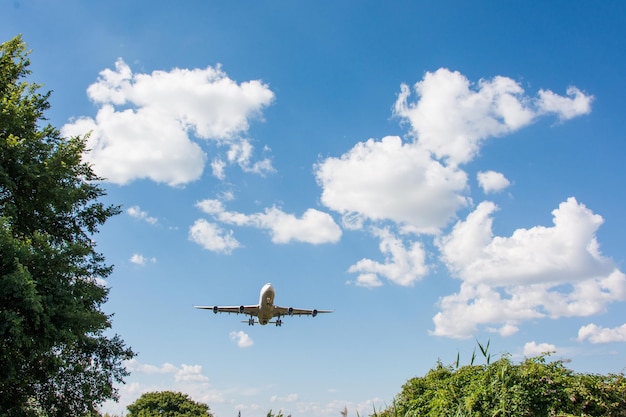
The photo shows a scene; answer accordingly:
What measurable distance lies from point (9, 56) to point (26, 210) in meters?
8.51

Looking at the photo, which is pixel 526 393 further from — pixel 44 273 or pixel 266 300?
pixel 266 300

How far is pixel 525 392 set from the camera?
43.6 ft

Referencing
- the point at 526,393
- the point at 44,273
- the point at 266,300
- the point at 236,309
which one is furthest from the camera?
the point at 236,309

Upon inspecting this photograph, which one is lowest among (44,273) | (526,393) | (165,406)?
(165,406)

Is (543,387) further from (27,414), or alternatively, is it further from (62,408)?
(62,408)

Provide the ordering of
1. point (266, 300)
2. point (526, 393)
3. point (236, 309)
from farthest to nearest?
point (236, 309)
point (266, 300)
point (526, 393)

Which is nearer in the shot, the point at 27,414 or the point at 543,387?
the point at 543,387

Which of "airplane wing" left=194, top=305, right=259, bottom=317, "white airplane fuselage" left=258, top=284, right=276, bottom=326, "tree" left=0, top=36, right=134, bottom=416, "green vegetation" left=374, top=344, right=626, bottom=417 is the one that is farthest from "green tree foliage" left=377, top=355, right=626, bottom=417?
"airplane wing" left=194, top=305, right=259, bottom=317

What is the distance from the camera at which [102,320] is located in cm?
1908

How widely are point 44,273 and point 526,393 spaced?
16706 millimetres

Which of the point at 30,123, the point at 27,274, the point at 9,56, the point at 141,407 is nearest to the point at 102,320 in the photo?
the point at 27,274

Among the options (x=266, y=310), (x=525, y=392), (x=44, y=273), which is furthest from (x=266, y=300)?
(x=525, y=392)

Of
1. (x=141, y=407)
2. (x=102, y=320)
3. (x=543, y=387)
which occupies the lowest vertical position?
(x=141, y=407)

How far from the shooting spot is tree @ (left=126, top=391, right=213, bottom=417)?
50.0 m
